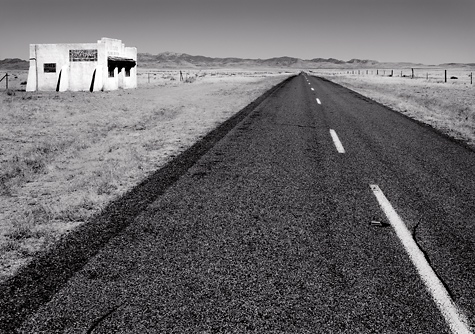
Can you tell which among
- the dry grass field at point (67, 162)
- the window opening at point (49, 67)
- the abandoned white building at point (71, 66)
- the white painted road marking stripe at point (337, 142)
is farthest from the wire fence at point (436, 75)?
the window opening at point (49, 67)

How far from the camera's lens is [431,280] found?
10.5ft

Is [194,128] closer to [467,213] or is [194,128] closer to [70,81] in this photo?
[467,213]

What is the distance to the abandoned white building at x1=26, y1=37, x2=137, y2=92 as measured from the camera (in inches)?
1102

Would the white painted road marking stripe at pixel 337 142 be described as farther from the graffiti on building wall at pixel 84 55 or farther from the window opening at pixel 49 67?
the window opening at pixel 49 67

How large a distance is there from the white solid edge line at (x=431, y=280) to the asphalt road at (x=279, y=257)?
5 cm

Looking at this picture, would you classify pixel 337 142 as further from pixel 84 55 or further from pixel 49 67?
pixel 49 67

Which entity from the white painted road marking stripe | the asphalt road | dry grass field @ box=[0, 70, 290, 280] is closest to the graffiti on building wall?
dry grass field @ box=[0, 70, 290, 280]

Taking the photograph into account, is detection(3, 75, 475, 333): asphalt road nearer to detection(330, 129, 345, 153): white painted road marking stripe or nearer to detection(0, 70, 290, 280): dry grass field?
detection(0, 70, 290, 280): dry grass field

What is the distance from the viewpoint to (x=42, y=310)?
2.73 metres

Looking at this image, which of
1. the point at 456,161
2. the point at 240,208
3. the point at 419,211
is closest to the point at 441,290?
the point at 419,211

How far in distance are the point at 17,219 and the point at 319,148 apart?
19.3 ft

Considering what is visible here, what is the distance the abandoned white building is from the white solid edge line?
2734cm

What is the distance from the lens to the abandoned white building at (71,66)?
28.0 m

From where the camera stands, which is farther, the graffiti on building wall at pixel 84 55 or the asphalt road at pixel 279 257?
the graffiti on building wall at pixel 84 55
